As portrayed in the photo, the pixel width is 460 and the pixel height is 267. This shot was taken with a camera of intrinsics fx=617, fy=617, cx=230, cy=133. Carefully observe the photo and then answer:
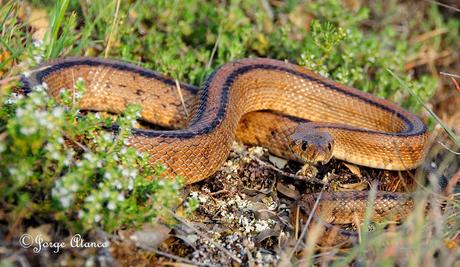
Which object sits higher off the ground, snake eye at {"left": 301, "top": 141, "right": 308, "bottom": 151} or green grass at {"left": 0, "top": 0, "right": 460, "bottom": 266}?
green grass at {"left": 0, "top": 0, "right": 460, "bottom": 266}

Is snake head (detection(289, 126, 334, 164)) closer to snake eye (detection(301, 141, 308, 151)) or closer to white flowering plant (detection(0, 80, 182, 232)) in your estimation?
snake eye (detection(301, 141, 308, 151))

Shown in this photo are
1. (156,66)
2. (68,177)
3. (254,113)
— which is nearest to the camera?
(68,177)

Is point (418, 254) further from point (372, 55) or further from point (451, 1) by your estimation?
point (451, 1)

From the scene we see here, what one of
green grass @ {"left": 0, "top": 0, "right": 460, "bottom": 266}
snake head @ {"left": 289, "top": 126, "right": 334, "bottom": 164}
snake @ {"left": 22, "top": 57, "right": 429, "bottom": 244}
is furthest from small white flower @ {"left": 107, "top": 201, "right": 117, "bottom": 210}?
snake head @ {"left": 289, "top": 126, "right": 334, "bottom": 164}

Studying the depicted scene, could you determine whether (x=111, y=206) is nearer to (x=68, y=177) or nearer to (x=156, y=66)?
(x=68, y=177)

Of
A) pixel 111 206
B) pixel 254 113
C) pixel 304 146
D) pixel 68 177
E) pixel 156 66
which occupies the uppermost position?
pixel 68 177

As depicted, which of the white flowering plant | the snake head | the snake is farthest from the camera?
the snake head

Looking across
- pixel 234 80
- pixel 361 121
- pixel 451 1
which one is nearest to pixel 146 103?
pixel 234 80

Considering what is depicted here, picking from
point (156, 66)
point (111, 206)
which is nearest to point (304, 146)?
point (156, 66)
